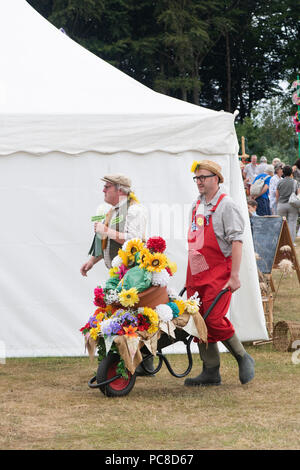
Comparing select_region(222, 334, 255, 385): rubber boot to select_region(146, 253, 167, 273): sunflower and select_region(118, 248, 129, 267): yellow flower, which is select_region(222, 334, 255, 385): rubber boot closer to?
select_region(146, 253, 167, 273): sunflower

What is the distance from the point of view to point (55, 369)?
6766 millimetres

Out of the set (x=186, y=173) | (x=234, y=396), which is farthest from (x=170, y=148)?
(x=234, y=396)

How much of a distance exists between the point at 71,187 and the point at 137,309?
5.96 ft

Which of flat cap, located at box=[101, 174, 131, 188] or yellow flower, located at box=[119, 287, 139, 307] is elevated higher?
flat cap, located at box=[101, 174, 131, 188]

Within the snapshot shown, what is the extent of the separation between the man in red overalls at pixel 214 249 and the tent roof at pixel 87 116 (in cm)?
133

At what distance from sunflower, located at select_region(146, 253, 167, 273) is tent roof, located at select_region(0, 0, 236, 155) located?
1813mm

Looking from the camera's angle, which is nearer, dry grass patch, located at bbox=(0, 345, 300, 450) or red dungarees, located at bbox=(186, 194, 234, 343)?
dry grass patch, located at bbox=(0, 345, 300, 450)

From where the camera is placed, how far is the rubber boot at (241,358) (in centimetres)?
598

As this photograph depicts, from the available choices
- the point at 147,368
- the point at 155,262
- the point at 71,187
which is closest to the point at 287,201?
the point at 71,187

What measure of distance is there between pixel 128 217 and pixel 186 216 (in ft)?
4.16

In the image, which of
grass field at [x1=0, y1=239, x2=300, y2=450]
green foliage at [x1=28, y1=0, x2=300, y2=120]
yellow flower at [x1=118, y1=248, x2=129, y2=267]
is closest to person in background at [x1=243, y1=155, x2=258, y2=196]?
grass field at [x1=0, y1=239, x2=300, y2=450]

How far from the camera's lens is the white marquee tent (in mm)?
7086

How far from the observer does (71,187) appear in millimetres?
7164

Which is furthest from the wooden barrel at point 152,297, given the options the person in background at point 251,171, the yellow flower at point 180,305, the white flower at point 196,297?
the person in background at point 251,171
